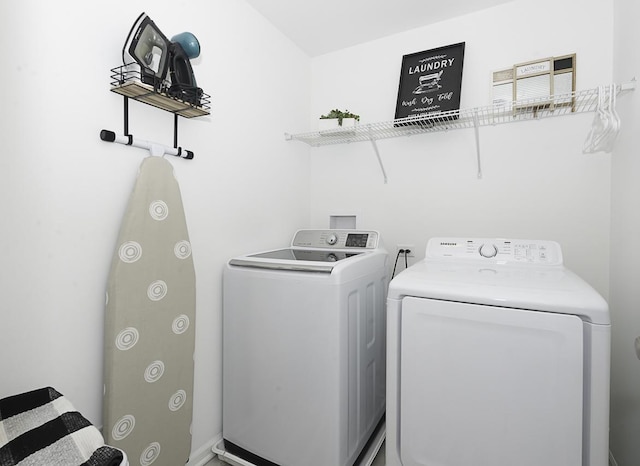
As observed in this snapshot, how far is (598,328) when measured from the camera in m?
1.01

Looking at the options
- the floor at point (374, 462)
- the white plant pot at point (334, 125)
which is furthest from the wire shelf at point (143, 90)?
the floor at point (374, 462)

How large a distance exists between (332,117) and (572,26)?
55.7 inches

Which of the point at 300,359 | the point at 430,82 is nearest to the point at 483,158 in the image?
the point at 430,82

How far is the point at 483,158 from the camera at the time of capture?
202cm

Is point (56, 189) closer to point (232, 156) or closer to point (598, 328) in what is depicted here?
point (232, 156)

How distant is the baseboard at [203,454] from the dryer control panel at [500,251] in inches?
60.4

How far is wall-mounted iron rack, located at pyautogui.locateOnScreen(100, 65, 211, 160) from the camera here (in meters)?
1.26

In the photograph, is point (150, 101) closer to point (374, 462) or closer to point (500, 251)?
point (500, 251)

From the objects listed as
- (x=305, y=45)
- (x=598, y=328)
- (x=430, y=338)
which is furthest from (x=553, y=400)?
(x=305, y=45)

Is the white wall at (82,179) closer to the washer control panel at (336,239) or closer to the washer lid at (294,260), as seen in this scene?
the washer lid at (294,260)

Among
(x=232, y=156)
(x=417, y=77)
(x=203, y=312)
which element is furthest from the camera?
(x=417, y=77)

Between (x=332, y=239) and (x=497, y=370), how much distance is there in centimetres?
122

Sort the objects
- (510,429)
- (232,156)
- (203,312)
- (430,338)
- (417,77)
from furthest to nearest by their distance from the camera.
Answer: (417,77)
(232,156)
(203,312)
(430,338)
(510,429)

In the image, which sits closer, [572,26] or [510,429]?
[510,429]
